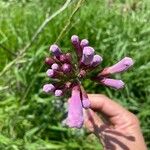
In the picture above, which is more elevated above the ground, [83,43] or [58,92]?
[83,43]

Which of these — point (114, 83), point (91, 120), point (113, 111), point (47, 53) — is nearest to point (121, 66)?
point (114, 83)

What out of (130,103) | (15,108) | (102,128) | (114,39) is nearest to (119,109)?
(102,128)

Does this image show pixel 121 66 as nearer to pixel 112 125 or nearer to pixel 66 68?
pixel 66 68

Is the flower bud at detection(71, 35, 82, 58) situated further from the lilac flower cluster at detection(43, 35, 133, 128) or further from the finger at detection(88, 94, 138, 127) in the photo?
the finger at detection(88, 94, 138, 127)

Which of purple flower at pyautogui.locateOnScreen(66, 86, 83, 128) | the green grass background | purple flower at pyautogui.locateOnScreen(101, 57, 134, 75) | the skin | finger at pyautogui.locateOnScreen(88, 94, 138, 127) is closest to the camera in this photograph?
purple flower at pyautogui.locateOnScreen(66, 86, 83, 128)

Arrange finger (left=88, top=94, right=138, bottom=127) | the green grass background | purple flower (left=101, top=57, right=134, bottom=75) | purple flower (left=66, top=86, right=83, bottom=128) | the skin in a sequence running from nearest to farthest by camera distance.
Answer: purple flower (left=66, top=86, right=83, bottom=128) < purple flower (left=101, top=57, right=134, bottom=75) < the skin < finger (left=88, top=94, right=138, bottom=127) < the green grass background

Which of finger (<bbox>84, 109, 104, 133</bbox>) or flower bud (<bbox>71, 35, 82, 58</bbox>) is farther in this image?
finger (<bbox>84, 109, 104, 133</bbox>)

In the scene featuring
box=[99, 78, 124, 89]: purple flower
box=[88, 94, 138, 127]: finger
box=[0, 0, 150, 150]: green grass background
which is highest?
box=[0, 0, 150, 150]: green grass background

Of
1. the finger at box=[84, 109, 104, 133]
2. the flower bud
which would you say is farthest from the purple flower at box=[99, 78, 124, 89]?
the finger at box=[84, 109, 104, 133]

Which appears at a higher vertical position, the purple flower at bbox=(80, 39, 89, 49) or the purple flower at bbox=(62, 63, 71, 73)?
the purple flower at bbox=(80, 39, 89, 49)
